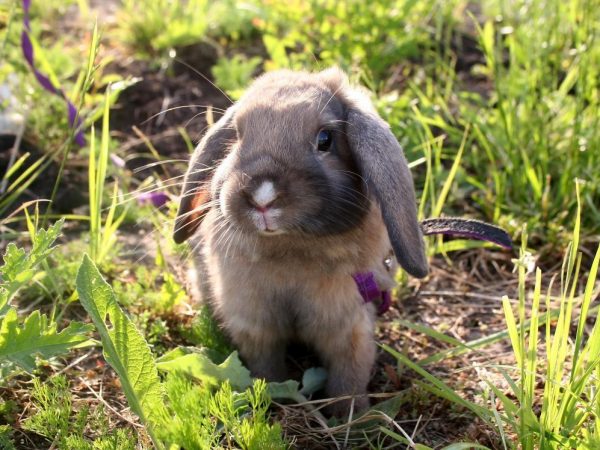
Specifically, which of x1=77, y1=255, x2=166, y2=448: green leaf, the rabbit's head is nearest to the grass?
x1=77, y1=255, x2=166, y2=448: green leaf

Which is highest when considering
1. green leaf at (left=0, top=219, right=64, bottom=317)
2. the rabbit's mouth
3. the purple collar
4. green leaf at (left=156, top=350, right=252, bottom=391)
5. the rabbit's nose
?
the rabbit's nose

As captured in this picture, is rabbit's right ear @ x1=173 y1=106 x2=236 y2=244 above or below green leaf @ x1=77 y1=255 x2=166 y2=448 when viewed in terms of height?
above

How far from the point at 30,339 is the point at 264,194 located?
815mm

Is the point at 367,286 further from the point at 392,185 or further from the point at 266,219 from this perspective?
the point at 266,219

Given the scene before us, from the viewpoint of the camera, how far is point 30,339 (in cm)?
226

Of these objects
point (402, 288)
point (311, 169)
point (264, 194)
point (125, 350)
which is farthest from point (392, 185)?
point (402, 288)

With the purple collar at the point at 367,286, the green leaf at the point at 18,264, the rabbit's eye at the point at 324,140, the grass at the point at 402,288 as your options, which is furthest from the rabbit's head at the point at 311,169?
the green leaf at the point at 18,264

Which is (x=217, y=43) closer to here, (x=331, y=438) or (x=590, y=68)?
(x=590, y=68)

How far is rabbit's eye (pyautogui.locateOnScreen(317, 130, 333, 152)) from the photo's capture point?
8.86 feet

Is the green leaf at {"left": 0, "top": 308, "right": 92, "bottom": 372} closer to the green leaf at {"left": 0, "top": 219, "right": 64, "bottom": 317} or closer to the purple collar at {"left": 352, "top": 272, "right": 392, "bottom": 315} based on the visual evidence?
the green leaf at {"left": 0, "top": 219, "right": 64, "bottom": 317}

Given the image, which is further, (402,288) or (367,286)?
(402,288)

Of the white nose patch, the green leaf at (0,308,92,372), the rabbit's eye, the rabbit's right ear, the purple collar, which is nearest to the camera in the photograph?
the green leaf at (0,308,92,372)

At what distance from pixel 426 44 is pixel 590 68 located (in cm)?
131

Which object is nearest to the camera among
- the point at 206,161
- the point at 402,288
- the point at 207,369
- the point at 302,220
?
the point at 302,220
